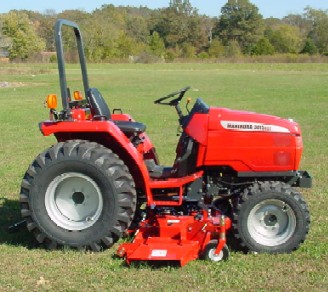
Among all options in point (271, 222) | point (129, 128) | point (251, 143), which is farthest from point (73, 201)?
point (271, 222)

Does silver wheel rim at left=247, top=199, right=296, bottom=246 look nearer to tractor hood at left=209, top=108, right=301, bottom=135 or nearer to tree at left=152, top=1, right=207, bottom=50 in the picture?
tractor hood at left=209, top=108, right=301, bottom=135

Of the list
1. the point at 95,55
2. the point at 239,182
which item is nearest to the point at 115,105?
the point at 239,182

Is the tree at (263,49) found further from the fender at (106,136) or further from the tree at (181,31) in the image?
the fender at (106,136)

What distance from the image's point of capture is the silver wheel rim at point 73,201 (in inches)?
222

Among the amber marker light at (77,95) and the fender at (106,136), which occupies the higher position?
the amber marker light at (77,95)

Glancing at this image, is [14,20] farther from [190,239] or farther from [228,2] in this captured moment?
[190,239]

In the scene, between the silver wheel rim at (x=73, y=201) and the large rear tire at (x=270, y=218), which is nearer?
the large rear tire at (x=270, y=218)

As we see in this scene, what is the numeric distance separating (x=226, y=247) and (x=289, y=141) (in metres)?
1.15

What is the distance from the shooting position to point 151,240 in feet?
17.9

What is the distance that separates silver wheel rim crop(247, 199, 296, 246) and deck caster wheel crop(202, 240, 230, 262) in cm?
36

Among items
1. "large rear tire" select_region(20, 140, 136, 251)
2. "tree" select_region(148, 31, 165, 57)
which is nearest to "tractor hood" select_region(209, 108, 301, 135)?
"large rear tire" select_region(20, 140, 136, 251)

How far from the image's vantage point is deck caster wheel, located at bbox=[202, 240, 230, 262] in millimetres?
5313

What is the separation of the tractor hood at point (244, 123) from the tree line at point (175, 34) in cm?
8636

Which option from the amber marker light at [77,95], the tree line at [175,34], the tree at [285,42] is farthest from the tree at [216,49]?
the amber marker light at [77,95]
